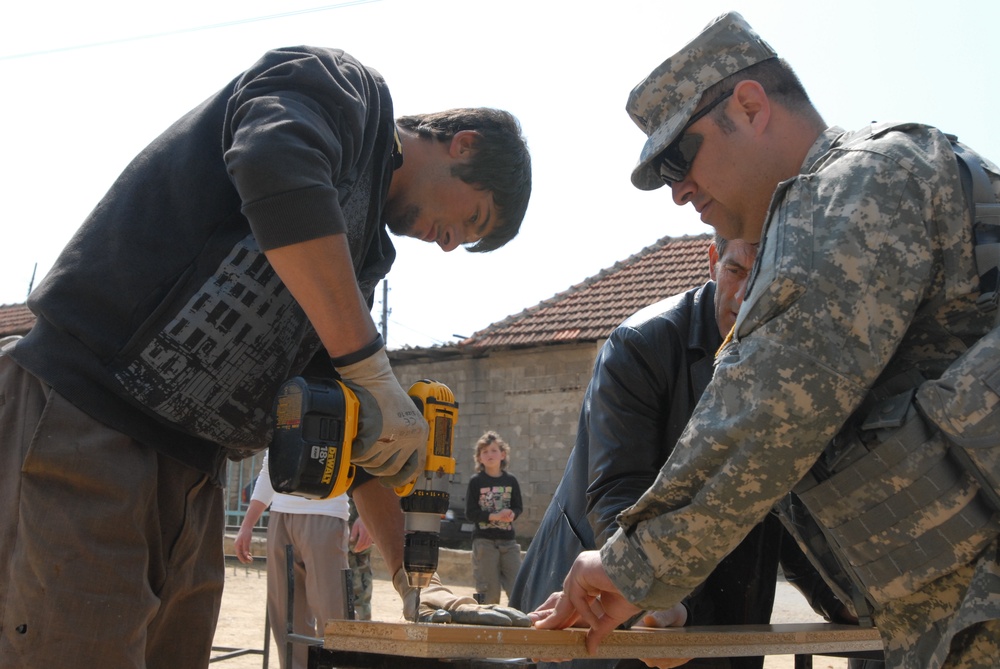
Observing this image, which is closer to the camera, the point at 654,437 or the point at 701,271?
the point at 654,437

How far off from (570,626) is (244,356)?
95 cm

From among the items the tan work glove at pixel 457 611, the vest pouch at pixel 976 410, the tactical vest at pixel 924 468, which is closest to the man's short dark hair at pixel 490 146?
the tan work glove at pixel 457 611

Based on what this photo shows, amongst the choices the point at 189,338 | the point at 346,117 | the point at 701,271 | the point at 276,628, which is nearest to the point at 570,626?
the point at 189,338

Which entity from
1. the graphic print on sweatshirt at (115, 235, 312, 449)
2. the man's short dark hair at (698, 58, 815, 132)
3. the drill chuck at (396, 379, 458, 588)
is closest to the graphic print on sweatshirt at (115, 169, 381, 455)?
the graphic print on sweatshirt at (115, 235, 312, 449)

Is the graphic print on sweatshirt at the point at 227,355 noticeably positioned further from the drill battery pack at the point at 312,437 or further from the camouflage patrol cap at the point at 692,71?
the camouflage patrol cap at the point at 692,71

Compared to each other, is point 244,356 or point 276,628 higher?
point 244,356

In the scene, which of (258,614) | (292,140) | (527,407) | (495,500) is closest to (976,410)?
(292,140)

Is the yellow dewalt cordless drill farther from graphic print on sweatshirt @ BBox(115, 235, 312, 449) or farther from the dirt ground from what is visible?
the dirt ground

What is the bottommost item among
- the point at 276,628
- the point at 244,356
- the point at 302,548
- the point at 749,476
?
the point at 276,628

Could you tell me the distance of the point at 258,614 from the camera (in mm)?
9672

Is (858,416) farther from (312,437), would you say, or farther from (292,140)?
(292,140)

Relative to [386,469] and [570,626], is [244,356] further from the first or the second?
[570,626]

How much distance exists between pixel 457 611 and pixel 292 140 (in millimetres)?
1104

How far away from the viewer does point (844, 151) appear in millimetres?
1787
